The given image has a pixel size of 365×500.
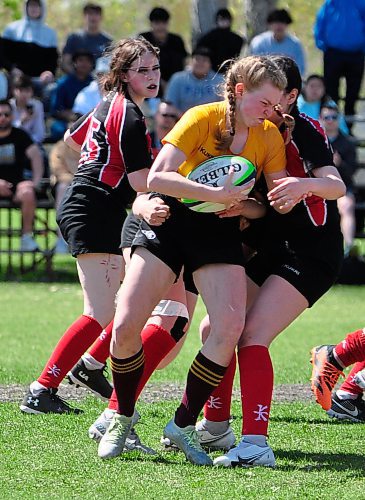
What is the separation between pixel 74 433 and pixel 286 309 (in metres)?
1.38

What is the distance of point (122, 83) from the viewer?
579cm

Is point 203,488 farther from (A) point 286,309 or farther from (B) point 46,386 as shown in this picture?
(B) point 46,386

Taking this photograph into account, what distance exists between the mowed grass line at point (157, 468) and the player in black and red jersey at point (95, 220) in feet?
0.92

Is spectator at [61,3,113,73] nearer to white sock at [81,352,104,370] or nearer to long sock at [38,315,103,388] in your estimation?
white sock at [81,352,104,370]

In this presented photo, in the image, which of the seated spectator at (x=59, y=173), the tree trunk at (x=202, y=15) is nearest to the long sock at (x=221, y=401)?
the seated spectator at (x=59, y=173)

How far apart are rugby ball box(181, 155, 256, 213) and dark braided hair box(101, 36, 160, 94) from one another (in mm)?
1126

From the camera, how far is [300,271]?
16.8 ft

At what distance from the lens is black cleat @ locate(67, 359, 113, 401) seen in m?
6.30

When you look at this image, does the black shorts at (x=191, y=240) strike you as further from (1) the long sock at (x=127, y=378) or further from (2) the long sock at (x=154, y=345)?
(2) the long sock at (x=154, y=345)

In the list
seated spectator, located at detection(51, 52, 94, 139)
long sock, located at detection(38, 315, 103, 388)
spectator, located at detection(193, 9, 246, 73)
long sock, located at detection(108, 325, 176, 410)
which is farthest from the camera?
spectator, located at detection(193, 9, 246, 73)

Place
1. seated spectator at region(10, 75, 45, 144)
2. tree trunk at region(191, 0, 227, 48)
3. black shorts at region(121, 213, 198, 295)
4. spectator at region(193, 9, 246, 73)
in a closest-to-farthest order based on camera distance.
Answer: black shorts at region(121, 213, 198, 295) → seated spectator at region(10, 75, 45, 144) → spectator at region(193, 9, 246, 73) → tree trunk at region(191, 0, 227, 48)

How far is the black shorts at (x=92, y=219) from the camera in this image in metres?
6.04

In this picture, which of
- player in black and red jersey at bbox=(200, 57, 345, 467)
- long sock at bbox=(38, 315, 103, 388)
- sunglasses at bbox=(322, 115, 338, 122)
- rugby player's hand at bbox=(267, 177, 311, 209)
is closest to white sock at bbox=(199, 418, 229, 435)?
player in black and red jersey at bbox=(200, 57, 345, 467)

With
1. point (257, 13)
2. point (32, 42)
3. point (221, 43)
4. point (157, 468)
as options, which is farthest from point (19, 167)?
point (157, 468)
